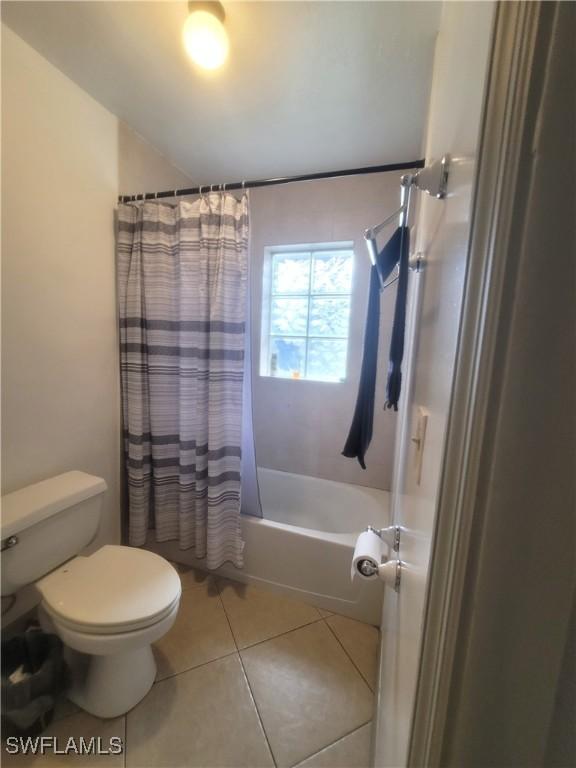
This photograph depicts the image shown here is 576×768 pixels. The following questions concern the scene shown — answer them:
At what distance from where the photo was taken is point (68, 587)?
3.59ft

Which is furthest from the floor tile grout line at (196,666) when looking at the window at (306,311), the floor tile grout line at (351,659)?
the window at (306,311)

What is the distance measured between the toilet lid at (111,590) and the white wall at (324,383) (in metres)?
1.20

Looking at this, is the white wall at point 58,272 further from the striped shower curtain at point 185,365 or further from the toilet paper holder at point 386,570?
the toilet paper holder at point 386,570

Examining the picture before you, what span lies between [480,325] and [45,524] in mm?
1506

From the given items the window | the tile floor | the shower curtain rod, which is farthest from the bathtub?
the shower curtain rod

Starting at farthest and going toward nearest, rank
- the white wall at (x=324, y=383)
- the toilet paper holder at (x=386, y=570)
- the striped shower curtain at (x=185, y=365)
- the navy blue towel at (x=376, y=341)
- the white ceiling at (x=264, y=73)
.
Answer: the white wall at (x=324, y=383) < the striped shower curtain at (x=185, y=365) < the white ceiling at (x=264, y=73) < the navy blue towel at (x=376, y=341) < the toilet paper holder at (x=386, y=570)

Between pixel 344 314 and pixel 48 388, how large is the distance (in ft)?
5.72

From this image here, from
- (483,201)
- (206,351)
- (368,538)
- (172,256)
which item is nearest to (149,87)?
(172,256)

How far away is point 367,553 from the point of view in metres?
0.81

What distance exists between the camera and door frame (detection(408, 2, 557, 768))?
23 centimetres

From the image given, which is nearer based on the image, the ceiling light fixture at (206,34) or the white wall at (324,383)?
the ceiling light fixture at (206,34)

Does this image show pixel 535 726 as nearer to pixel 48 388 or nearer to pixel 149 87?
pixel 48 388

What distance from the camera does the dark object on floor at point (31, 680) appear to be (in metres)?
0.97

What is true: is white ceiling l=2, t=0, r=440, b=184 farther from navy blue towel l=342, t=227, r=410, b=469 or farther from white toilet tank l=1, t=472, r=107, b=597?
white toilet tank l=1, t=472, r=107, b=597
